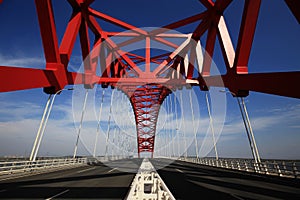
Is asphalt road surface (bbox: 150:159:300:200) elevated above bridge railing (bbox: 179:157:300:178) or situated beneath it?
situated beneath

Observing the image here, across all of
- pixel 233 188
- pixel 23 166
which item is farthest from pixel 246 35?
pixel 23 166

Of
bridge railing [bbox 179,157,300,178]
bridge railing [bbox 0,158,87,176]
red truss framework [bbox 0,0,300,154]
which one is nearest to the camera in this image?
red truss framework [bbox 0,0,300,154]

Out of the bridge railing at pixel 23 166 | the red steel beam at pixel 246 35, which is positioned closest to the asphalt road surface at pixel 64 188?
the bridge railing at pixel 23 166

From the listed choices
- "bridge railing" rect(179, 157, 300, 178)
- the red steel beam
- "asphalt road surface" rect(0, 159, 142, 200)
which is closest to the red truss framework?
the red steel beam

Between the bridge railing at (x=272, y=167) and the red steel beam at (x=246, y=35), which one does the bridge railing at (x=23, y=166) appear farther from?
the bridge railing at (x=272, y=167)

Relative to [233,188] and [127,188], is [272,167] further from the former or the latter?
[127,188]

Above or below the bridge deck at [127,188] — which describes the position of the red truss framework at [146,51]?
above

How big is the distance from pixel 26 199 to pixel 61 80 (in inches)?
222

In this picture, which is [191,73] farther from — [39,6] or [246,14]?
[39,6]

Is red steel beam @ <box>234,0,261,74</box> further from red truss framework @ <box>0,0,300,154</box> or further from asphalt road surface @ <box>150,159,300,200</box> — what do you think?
asphalt road surface @ <box>150,159,300,200</box>

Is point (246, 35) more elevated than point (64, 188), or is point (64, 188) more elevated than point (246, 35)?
point (246, 35)

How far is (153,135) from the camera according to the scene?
8925cm

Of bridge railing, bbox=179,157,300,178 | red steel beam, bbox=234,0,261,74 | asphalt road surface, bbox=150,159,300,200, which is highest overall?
red steel beam, bbox=234,0,261,74

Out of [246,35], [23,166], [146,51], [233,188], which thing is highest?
[146,51]
